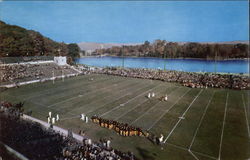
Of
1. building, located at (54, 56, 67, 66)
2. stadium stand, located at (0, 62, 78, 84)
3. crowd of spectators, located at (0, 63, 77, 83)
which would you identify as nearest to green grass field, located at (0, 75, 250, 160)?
stadium stand, located at (0, 62, 78, 84)

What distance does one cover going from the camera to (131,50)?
577ft

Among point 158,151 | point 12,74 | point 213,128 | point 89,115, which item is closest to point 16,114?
point 89,115

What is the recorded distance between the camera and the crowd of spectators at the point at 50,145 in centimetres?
1245

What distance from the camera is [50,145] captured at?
13828 mm

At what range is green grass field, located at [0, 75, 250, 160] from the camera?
48.0 ft

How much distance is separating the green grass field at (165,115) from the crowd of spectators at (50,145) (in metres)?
1.55

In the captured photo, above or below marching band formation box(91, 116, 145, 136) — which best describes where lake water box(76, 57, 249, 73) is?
above

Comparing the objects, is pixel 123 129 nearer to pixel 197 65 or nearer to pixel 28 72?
pixel 28 72

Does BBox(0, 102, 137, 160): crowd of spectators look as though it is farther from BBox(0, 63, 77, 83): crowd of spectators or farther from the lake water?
the lake water

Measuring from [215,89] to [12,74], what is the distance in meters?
44.4

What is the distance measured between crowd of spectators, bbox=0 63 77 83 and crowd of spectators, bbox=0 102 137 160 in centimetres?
2603

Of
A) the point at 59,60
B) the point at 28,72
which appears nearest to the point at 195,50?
the point at 59,60

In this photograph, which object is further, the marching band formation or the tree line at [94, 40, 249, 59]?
the tree line at [94, 40, 249, 59]

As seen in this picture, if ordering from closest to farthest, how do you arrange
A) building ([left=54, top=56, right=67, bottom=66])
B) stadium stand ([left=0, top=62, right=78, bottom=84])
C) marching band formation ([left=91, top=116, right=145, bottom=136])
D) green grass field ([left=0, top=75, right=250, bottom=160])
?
green grass field ([left=0, top=75, right=250, bottom=160]), marching band formation ([left=91, top=116, right=145, bottom=136]), stadium stand ([left=0, top=62, right=78, bottom=84]), building ([left=54, top=56, right=67, bottom=66])
